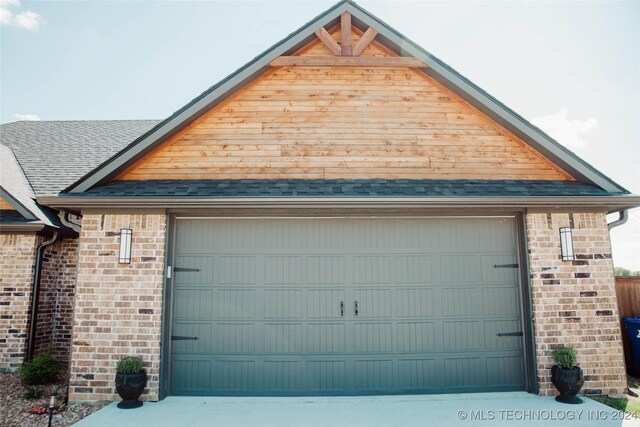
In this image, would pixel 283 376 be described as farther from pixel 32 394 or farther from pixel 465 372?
pixel 32 394

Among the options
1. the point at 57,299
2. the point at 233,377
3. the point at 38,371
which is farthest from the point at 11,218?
the point at 233,377

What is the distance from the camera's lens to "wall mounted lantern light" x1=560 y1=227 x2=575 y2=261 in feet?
20.2

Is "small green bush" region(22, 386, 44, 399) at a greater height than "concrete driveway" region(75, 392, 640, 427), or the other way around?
"small green bush" region(22, 386, 44, 399)

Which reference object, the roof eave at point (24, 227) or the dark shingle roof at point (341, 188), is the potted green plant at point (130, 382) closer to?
the dark shingle roof at point (341, 188)

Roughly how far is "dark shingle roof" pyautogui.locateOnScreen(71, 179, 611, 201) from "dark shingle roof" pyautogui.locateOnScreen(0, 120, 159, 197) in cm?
347

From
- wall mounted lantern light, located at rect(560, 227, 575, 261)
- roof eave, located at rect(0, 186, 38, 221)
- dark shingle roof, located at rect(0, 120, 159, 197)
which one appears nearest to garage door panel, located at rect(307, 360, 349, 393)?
wall mounted lantern light, located at rect(560, 227, 575, 261)

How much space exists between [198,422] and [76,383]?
6.74ft

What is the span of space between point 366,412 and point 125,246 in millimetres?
3951

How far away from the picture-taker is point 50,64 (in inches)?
405

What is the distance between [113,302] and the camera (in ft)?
19.5

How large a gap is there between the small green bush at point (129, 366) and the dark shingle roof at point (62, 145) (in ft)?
14.8

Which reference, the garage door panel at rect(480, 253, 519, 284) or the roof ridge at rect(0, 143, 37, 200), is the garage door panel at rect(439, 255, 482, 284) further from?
the roof ridge at rect(0, 143, 37, 200)

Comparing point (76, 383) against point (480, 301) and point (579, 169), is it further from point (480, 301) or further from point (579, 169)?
point (579, 169)

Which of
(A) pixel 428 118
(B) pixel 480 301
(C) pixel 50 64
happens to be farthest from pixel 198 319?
(C) pixel 50 64
